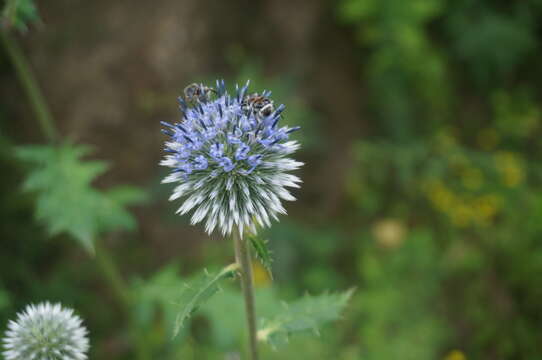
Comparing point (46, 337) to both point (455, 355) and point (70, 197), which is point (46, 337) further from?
Answer: point (455, 355)

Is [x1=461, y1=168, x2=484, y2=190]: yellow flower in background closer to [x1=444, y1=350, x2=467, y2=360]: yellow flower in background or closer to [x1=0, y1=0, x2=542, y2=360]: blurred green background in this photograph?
[x1=0, y1=0, x2=542, y2=360]: blurred green background

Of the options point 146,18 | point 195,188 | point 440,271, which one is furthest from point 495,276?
point 146,18

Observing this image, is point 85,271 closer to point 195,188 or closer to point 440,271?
point 195,188

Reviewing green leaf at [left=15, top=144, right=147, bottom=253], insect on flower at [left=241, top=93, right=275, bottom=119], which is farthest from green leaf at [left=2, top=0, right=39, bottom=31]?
insect on flower at [left=241, top=93, right=275, bottom=119]

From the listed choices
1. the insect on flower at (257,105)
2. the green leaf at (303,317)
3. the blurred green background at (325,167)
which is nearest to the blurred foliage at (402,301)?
the blurred green background at (325,167)

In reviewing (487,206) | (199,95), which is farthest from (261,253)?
(487,206)
